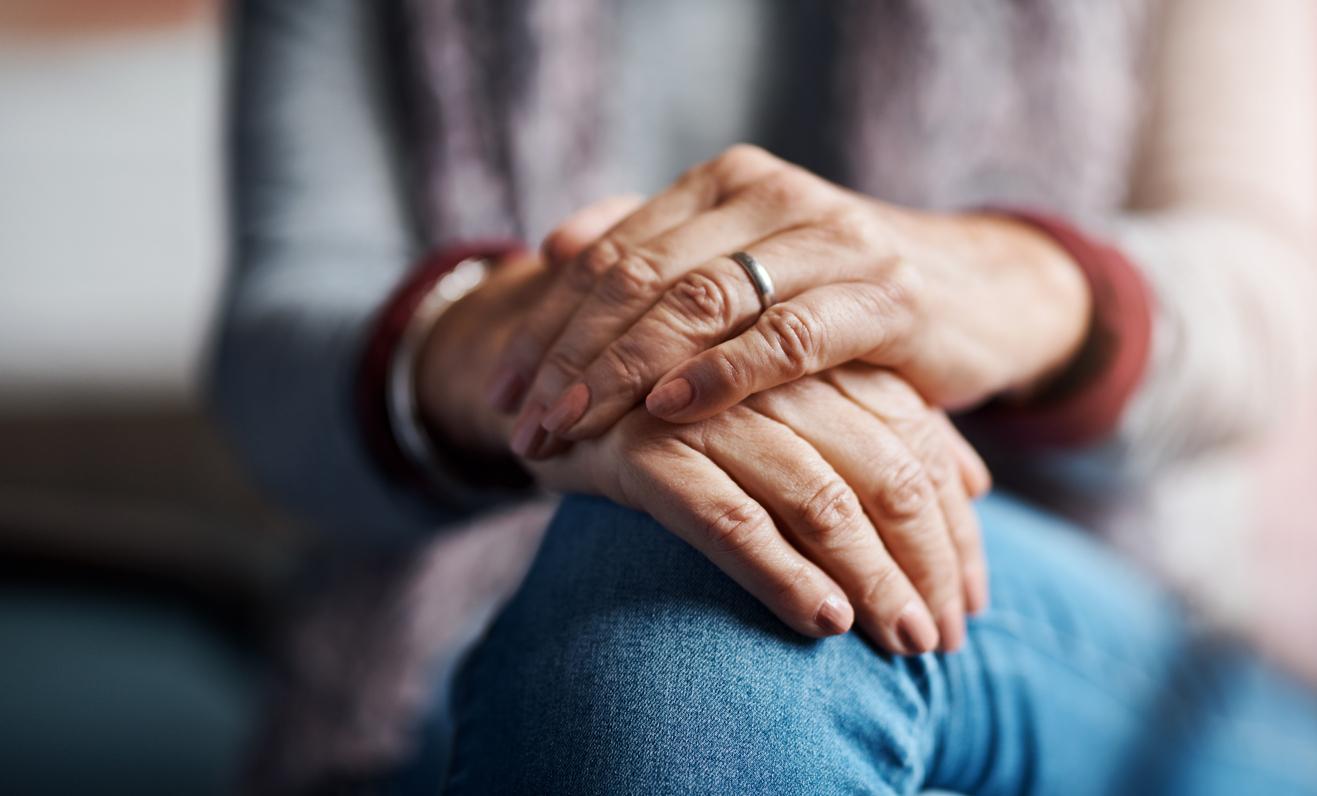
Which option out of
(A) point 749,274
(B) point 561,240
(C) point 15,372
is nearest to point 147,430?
(C) point 15,372

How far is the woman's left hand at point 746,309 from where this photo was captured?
41cm

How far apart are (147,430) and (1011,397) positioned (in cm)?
132

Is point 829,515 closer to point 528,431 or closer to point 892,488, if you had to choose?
point 892,488

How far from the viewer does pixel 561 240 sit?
483 millimetres

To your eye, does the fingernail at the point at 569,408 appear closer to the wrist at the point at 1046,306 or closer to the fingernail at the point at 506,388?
the fingernail at the point at 506,388

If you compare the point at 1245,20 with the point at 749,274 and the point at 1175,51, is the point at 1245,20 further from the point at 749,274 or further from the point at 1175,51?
the point at 749,274

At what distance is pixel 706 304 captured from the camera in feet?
1.36

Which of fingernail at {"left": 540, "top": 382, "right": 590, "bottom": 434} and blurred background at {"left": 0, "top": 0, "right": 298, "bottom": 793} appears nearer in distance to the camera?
fingernail at {"left": 540, "top": 382, "right": 590, "bottom": 434}

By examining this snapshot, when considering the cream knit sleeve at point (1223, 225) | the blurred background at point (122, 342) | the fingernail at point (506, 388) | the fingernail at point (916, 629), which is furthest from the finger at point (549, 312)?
the blurred background at point (122, 342)

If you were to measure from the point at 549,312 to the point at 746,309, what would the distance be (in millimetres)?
104

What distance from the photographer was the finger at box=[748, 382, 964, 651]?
415mm

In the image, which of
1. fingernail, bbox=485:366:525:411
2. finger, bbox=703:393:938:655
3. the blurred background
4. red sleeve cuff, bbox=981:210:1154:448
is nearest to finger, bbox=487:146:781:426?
fingernail, bbox=485:366:525:411

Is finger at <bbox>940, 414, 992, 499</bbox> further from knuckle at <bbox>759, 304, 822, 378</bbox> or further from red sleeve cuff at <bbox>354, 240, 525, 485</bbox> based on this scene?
red sleeve cuff at <bbox>354, 240, 525, 485</bbox>

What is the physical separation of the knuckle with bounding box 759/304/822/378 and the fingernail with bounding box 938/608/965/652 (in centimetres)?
14
